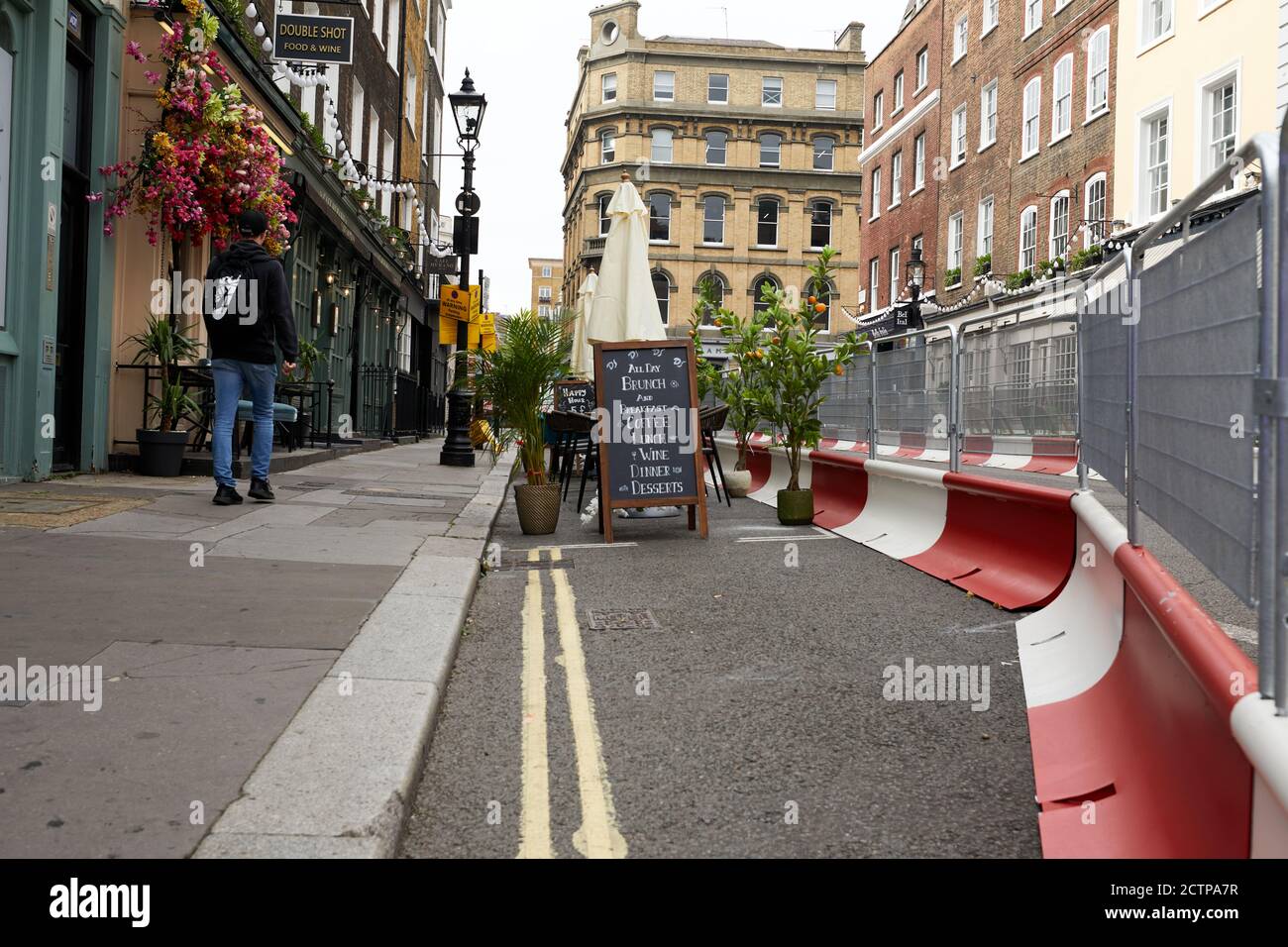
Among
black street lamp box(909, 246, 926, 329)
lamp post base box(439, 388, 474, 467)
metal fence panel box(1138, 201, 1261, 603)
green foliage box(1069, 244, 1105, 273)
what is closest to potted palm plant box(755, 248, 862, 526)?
metal fence panel box(1138, 201, 1261, 603)

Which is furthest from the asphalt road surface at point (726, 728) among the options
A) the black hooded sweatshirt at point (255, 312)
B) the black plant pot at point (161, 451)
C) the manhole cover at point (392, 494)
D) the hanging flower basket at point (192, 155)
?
the hanging flower basket at point (192, 155)

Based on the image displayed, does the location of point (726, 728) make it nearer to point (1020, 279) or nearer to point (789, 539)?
point (789, 539)

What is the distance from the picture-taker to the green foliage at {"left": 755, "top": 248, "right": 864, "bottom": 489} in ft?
32.8

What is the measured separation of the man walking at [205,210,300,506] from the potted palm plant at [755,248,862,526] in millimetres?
4049

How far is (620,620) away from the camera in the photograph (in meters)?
5.72

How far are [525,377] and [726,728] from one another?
5.75m

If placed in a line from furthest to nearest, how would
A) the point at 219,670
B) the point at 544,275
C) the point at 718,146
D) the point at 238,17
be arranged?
1. the point at 544,275
2. the point at 718,146
3. the point at 238,17
4. the point at 219,670

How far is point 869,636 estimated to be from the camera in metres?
5.28

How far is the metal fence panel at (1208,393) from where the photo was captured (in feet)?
7.73

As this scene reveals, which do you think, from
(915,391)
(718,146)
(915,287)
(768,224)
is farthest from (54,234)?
(718,146)

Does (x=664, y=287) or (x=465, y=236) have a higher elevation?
(x=664, y=287)
